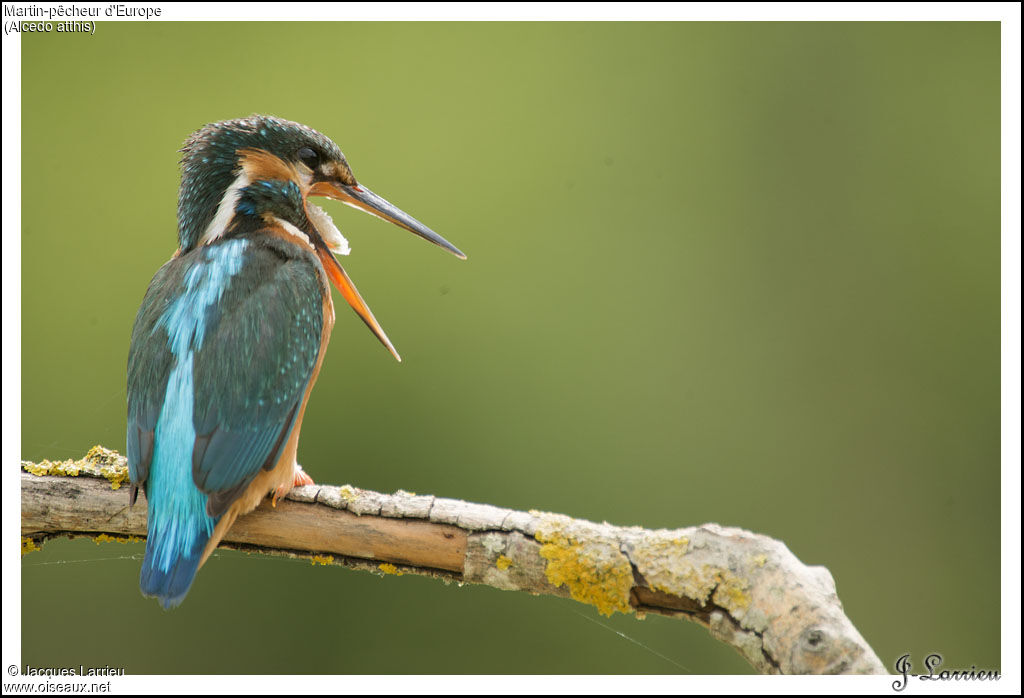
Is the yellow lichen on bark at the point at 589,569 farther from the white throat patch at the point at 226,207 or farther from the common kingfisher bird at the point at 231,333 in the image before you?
the white throat patch at the point at 226,207

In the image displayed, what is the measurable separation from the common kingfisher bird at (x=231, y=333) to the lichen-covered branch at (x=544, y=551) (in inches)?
4.8

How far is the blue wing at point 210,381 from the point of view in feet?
5.79

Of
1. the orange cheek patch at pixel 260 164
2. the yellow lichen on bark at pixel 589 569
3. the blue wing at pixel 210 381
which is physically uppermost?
the orange cheek patch at pixel 260 164

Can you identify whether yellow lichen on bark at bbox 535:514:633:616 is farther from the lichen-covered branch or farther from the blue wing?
the blue wing

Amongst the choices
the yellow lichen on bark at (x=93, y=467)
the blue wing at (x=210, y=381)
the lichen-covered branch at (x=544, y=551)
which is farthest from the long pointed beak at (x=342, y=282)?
the yellow lichen on bark at (x=93, y=467)

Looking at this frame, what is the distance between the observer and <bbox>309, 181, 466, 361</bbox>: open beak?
2225 millimetres

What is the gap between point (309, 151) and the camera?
2191 millimetres

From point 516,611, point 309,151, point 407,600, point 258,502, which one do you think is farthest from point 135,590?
point 309,151

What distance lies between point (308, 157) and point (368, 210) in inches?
7.9

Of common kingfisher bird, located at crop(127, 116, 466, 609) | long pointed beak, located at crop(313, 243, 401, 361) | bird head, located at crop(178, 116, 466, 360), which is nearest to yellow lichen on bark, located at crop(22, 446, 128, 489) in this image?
common kingfisher bird, located at crop(127, 116, 466, 609)

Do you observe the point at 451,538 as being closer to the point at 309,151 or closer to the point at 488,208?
the point at 309,151

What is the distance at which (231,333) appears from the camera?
1.92 m

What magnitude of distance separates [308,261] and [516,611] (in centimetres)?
180

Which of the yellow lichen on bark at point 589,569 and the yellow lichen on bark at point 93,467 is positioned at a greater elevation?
the yellow lichen on bark at point 93,467
